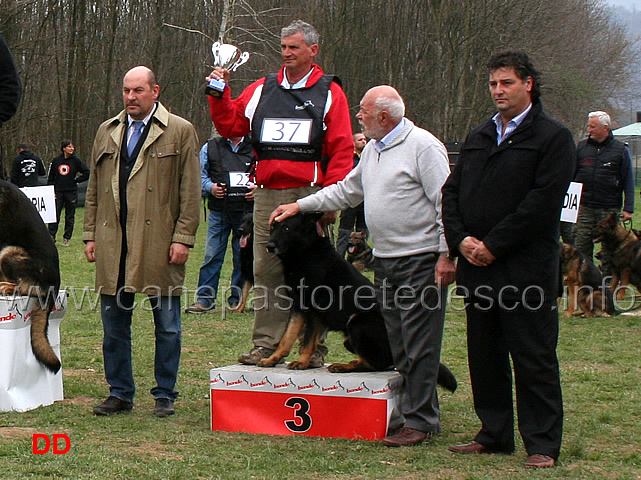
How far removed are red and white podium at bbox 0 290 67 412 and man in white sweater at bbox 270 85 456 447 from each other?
2.23 meters

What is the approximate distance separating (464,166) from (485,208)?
264 millimetres

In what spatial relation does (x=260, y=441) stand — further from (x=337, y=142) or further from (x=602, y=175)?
(x=602, y=175)

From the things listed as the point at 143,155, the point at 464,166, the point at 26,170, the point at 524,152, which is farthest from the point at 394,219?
the point at 26,170

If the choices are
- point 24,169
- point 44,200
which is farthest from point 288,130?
point 24,169

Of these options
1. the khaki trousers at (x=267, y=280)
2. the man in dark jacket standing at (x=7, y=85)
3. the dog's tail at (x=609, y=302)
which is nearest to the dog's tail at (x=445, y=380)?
the khaki trousers at (x=267, y=280)

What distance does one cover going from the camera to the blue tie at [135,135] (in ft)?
16.8

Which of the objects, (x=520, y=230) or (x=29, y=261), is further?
(x=29, y=261)

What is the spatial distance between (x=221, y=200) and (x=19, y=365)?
441 centimetres

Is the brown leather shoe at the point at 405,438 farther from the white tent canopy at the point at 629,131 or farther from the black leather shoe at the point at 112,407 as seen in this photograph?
the white tent canopy at the point at 629,131

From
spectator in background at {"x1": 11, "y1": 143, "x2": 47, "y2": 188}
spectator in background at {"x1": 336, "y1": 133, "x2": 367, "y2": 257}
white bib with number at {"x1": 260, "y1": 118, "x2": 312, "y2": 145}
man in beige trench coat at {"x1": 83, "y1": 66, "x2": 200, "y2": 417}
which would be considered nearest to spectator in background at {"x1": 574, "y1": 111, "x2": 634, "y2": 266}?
spectator in background at {"x1": 336, "y1": 133, "x2": 367, "y2": 257}

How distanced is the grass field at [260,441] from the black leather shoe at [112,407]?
0.22 ft

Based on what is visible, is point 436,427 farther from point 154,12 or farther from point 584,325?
point 154,12

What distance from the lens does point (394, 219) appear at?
4.48 m

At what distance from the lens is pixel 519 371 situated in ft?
13.4
